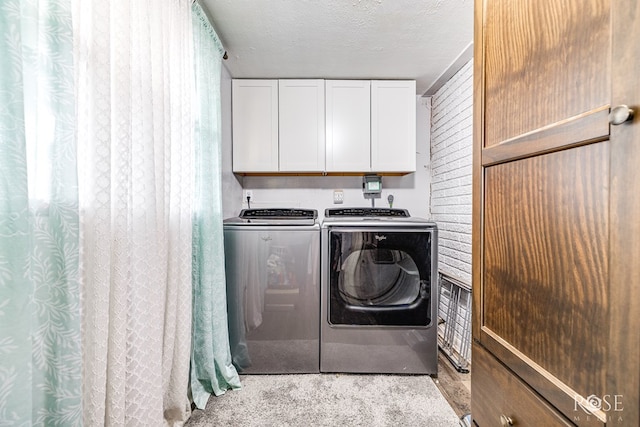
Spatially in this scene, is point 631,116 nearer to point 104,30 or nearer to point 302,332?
point 104,30

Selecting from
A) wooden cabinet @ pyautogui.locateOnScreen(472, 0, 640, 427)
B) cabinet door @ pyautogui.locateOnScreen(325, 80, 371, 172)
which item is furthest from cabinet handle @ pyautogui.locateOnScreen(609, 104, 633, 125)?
cabinet door @ pyautogui.locateOnScreen(325, 80, 371, 172)

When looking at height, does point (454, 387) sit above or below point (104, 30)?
below

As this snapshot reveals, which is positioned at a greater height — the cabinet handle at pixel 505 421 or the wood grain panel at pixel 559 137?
the wood grain panel at pixel 559 137

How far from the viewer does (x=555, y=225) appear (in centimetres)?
58

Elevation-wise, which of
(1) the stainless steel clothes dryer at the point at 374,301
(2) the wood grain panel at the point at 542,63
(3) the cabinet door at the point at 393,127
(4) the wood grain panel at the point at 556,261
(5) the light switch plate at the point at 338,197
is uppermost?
(3) the cabinet door at the point at 393,127

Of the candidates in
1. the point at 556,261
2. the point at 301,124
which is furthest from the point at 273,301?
the point at 556,261

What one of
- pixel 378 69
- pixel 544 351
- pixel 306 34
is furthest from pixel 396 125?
pixel 544 351

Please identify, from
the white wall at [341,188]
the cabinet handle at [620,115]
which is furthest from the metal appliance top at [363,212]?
the cabinet handle at [620,115]

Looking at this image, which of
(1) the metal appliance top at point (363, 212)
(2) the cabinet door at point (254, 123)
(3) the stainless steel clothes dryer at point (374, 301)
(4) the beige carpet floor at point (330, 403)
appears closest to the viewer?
(4) the beige carpet floor at point (330, 403)

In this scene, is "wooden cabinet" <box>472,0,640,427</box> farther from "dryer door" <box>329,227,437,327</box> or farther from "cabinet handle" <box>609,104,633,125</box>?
"dryer door" <box>329,227,437,327</box>

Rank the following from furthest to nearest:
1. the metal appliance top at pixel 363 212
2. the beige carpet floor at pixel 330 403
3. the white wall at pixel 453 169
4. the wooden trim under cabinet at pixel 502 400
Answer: the metal appliance top at pixel 363 212
the white wall at pixel 453 169
the beige carpet floor at pixel 330 403
the wooden trim under cabinet at pixel 502 400

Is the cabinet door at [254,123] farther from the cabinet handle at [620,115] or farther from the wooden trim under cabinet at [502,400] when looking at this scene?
the cabinet handle at [620,115]

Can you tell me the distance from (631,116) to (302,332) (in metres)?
1.86

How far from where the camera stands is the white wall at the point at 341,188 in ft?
8.97
